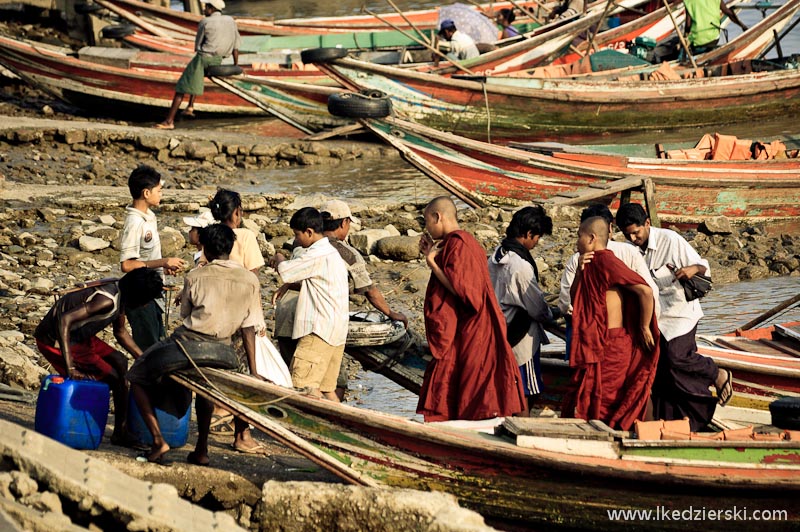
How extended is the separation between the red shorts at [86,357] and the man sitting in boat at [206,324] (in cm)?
33

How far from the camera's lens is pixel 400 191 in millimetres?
12359

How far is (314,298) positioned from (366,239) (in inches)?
160

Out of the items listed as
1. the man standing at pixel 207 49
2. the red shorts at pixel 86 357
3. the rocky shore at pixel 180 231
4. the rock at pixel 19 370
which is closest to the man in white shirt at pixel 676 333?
the rocky shore at pixel 180 231

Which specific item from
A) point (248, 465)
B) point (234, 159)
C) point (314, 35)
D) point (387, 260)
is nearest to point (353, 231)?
point (387, 260)

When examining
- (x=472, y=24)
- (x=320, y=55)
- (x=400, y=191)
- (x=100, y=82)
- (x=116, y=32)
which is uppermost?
(x=472, y=24)

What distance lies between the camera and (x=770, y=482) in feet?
15.6

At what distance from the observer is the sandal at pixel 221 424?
6.06 m

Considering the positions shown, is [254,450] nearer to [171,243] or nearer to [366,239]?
[171,243]

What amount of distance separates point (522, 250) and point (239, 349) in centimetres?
150

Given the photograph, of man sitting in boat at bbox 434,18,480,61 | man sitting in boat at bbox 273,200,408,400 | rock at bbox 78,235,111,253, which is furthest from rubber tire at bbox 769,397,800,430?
man sitting in boat at bbox 434,18,480,61

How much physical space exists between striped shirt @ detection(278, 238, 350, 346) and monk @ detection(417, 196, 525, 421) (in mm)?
514

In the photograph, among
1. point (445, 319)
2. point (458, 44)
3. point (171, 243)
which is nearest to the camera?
point (445, 319)

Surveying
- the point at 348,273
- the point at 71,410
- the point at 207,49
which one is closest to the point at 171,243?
the point at 348,273

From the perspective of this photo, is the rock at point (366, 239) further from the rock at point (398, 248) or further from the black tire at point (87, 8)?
the black tire at point (87, 8)
